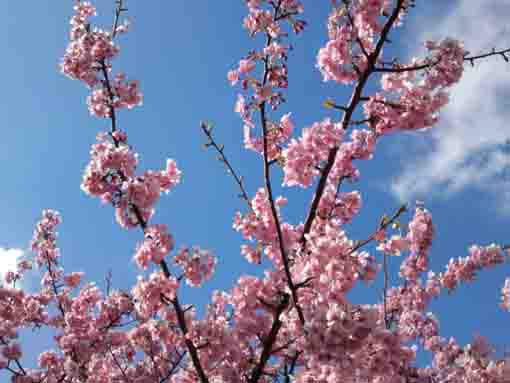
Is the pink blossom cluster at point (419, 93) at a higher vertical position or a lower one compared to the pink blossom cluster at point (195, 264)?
higher

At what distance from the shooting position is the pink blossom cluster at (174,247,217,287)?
6777 millimetres

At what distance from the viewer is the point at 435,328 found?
10977 millimetres

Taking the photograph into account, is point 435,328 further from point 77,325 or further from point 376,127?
point 77,325

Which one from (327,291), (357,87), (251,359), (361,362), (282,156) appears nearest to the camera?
(361,362)

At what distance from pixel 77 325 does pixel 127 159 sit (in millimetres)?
5366

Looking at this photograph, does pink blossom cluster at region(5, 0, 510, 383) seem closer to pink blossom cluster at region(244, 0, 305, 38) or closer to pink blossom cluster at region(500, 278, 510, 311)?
pink blossom cluster at region(244, 0, 305, 38)

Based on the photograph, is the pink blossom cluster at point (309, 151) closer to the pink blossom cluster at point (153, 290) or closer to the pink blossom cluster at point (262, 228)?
the pink blossom cluster at point (262, 228)

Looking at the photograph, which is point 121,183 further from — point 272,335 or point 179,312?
point 272,335

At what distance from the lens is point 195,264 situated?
6781mm

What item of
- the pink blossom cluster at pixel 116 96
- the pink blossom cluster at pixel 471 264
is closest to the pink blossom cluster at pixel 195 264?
the pink blossom cluster at pixel 116 96

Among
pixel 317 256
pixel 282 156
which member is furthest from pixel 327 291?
pixel 282 156

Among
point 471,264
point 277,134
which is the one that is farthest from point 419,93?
point 471,264

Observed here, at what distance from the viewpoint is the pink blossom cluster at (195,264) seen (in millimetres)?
6777

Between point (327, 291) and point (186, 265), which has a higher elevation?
point (186, 265)
